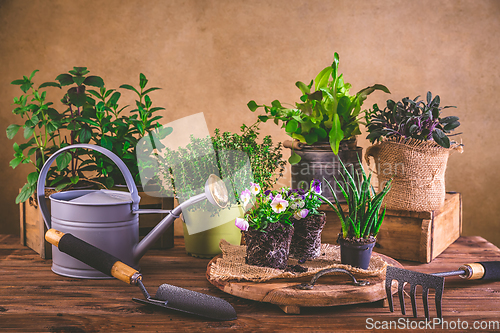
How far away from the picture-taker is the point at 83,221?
3.58 feet

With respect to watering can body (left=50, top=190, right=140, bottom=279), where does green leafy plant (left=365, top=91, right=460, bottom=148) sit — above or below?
above

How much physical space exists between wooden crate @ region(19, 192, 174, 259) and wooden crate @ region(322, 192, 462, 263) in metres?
0.57

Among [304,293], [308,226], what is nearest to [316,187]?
[308,226]

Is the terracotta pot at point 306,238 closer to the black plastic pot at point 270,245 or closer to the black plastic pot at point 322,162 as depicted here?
the black plastic pot at point 270,245

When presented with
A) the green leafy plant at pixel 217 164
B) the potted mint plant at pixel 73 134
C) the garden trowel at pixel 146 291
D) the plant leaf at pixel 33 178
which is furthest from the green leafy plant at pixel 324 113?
the plant leaf at pixel 33 178

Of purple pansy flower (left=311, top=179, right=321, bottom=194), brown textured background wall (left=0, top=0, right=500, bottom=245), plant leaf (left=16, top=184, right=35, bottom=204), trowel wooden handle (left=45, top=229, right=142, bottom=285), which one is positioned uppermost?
brown textured background wall (left=0, top=0, right=500, bottom=245)

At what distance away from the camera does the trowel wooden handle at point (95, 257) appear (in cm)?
96

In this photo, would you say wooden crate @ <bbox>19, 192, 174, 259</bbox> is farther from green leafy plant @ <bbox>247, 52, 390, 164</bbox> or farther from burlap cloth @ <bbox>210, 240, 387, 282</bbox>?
green leafy plant @ <bbox>247, 52, 390, 164</bbox>

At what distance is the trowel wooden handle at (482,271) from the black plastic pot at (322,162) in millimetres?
449

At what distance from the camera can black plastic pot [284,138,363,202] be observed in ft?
4.39

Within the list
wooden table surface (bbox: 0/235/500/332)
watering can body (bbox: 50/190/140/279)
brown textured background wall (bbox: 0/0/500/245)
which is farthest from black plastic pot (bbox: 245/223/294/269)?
brown textured background wall (bbox: 0/0/500/245)

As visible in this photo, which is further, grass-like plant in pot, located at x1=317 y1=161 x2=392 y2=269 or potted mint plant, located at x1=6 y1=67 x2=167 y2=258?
potted mint plant, located at x1=6 y1=67 x2=167 y2=258

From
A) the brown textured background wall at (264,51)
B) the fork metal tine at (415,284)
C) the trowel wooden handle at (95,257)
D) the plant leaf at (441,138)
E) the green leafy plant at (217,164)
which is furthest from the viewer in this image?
the brown textured background wall at (264,51)

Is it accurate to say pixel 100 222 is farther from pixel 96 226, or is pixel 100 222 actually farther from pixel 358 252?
pixel 358 252
